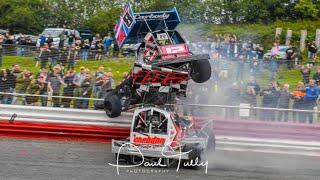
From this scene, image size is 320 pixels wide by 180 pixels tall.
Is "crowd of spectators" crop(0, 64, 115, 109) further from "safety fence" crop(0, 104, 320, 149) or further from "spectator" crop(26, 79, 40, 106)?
"safety fence" crop(0, 104, 320, 149)

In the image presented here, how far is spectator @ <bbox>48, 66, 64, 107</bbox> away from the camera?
13.6 m

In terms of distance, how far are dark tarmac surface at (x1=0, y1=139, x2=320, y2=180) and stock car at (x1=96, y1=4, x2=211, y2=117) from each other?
1.22 m

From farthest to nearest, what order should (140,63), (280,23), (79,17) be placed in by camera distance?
(79,17)
(280,23)
(140,63)

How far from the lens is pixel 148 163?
419 inches

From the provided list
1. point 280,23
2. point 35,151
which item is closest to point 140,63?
point 35,151

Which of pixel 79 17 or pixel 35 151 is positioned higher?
pixel 35 151

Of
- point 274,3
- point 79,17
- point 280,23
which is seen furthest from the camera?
point 79,17

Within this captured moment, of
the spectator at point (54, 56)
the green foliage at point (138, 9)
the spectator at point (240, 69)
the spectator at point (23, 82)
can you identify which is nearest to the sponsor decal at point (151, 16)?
the spectator at point (240, 69)

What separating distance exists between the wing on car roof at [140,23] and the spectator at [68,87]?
2.54 meters

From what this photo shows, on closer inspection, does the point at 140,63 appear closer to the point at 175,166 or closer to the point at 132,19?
the point at 132,19

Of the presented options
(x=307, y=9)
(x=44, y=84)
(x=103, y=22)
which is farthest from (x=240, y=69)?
(x=103, y=22)

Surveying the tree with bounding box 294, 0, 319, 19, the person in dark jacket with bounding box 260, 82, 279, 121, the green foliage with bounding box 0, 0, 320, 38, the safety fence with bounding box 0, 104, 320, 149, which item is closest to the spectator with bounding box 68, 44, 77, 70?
the safety fence with bounding box 0, 104, 320, 149

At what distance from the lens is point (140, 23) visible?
11.3 meters

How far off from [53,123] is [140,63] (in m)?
3.52
